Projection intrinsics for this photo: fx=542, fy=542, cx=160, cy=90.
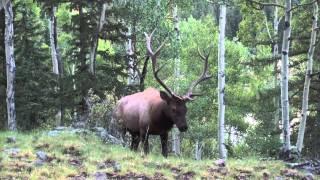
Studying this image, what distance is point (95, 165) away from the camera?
980 cm

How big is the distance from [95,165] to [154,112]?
11.0 ft

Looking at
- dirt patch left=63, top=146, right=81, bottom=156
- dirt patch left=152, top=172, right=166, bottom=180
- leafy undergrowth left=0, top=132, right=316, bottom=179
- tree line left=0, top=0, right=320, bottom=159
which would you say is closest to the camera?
leafy undergrowth left=0, top=132, right=316, bottom=179

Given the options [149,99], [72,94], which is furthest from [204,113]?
[149,99]

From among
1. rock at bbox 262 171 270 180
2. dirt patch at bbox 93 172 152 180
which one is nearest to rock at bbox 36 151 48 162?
dirt patch at bbox 93 172 152 180

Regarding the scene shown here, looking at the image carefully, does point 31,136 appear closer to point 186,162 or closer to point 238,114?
point 186,162

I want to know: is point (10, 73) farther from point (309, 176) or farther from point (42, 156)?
point (309, 176)

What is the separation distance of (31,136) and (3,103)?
996 centimetres

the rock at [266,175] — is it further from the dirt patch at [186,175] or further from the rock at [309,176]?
the dirt patch at [186,175]

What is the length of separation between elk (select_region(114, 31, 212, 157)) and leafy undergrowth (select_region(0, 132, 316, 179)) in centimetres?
125

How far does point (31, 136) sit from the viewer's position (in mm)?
12672

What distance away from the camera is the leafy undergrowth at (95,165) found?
9.02 m

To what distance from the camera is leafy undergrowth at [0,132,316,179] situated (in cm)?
902

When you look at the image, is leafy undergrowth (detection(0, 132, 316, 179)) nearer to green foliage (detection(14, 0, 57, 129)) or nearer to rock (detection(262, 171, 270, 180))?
rock (detection(262, 171, 270, 180))

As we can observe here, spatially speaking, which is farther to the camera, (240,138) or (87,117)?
(240,138)
